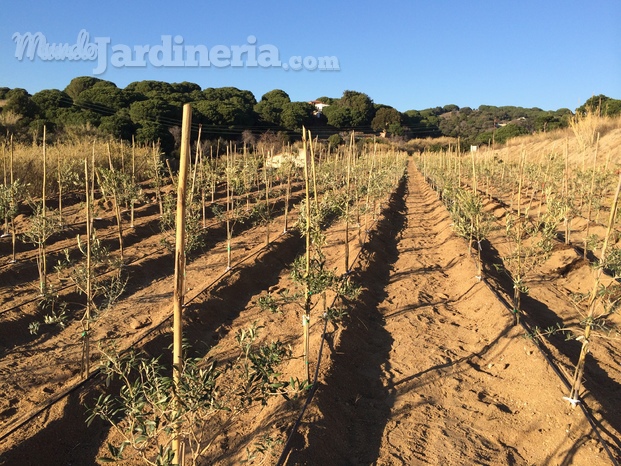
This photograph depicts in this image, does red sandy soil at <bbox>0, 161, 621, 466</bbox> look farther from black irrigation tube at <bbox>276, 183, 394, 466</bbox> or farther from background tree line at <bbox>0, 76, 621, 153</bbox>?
background tree line at <bbox>0, 76, 621, 153</bbox>

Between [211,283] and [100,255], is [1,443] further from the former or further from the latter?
[211,283]

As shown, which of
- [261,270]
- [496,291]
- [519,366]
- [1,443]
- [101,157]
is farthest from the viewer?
[101,157]

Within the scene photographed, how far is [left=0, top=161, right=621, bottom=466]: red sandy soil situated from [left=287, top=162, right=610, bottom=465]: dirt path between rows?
0.02 meters

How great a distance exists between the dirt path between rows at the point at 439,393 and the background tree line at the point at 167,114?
14.7 m

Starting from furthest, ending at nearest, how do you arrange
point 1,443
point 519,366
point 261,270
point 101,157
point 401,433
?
point 101,157
point 261,270
point 519,366
point 401,433
point 1,443

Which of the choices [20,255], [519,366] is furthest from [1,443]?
[20,255]

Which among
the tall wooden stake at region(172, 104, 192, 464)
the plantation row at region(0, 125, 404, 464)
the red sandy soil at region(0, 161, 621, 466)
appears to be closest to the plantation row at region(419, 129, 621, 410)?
the red sandy soil at region(0, 161, 621, 466)

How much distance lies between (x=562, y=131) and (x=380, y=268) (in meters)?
32.9

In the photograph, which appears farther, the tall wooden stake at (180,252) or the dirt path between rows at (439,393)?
the dirt path between rows at (439,393)

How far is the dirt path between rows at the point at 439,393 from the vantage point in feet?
13.2

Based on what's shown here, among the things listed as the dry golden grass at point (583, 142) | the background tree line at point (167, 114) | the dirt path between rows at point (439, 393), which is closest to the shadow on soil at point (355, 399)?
the dirt path between rows at point (439, 393)

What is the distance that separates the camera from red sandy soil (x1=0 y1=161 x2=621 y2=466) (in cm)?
404

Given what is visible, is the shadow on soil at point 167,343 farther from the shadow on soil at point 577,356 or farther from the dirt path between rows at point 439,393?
the shadow on soil at point 577,356

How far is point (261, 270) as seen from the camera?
30.7ft
